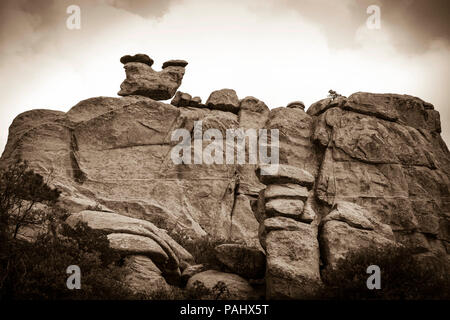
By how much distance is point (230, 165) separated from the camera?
108 feet

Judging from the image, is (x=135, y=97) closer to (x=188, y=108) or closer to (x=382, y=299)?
(x=188, y=108)

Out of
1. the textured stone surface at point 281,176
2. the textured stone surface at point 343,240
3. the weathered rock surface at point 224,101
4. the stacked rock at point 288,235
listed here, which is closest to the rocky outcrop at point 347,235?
the textured stone surface at point 343,240

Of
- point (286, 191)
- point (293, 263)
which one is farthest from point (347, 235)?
point (286, 191)

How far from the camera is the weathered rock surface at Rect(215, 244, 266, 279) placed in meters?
17.1

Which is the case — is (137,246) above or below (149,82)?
below

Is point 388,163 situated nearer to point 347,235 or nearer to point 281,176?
point 281,176

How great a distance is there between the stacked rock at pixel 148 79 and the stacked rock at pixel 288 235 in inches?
845

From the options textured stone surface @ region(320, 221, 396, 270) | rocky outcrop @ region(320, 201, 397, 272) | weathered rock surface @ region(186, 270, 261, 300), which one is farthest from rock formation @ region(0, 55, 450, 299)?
weathered rock surface @ region(186, 270, 261, 300)

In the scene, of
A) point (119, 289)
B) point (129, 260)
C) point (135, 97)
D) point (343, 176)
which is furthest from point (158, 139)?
point (119, 289)

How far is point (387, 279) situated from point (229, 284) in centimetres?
632

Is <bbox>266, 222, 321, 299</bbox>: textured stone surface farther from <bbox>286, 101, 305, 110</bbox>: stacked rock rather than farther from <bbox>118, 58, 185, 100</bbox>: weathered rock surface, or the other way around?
<bbox>286, 101, 305, 110</bbox>: stacked rock

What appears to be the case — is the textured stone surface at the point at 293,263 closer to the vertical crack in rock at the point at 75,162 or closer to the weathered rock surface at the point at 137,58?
the vertical crack in rock at the point at 75,162

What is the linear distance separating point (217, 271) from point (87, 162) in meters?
18.7
